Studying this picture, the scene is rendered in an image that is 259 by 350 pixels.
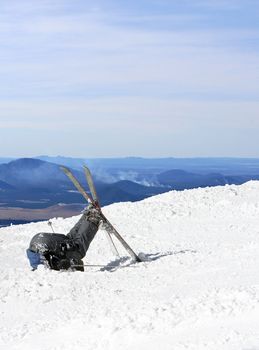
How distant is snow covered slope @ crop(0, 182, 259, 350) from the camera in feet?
33.3

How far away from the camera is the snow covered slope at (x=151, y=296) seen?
1016 centimetres

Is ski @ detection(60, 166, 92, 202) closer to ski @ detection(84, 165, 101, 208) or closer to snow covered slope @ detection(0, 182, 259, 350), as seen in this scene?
ski @ detection(84, 165, 101, 208)

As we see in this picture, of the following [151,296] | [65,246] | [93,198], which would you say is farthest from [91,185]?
[151,296]

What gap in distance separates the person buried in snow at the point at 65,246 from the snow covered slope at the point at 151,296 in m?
0.64

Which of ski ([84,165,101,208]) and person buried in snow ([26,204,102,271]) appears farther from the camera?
ski ([84,165,101,208])

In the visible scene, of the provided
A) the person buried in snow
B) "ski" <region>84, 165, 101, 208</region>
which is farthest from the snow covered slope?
"ski" <region>84, 165, 101, 208</region>

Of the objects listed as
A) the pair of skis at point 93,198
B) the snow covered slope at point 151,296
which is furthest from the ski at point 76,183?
the snow covered slope at point 151,296

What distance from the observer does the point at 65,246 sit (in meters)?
17.3

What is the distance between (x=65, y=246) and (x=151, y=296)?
4684 mm

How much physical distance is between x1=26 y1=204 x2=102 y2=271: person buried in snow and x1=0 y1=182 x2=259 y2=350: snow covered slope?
0.64m

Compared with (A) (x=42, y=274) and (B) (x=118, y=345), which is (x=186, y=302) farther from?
(A) (x=42, y=274)

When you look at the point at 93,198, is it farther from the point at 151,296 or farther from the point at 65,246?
the point at 151,296

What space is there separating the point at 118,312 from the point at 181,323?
178cm

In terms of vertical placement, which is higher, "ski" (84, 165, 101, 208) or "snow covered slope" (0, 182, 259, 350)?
"ski" (84, 165, 101, 208)
